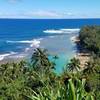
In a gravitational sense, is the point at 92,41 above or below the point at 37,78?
below

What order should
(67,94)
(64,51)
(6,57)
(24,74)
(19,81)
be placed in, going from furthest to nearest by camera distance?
(64,51) < (6,57) < (24,74) < (19,81) < (67,94)

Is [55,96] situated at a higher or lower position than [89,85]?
higher

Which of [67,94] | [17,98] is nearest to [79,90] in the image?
[67,94]

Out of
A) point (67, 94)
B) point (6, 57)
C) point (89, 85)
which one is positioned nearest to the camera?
point (67, 94)

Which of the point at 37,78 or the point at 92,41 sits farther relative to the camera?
the point at 92,41

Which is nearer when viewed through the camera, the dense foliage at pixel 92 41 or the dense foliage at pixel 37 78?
the dense foliage at pixel 37 78

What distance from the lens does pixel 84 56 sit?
12044cm

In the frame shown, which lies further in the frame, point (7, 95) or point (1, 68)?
point (1, 68)

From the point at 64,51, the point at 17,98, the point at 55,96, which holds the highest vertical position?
the point at 55,96

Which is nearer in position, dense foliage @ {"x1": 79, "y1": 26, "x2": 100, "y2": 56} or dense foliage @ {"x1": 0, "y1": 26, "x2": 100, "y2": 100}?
dense foliage @ {"x1": 0, "y1": 26, "x2": 100, "y2": 100}

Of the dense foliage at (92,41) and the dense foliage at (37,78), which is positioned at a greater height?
the dense foliage at (37,78)

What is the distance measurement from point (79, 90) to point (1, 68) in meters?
58.4

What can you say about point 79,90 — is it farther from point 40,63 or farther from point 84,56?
point 84,56

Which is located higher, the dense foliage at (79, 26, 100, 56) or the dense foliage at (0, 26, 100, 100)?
the dense foliage at (0, 26, 100, 100)
